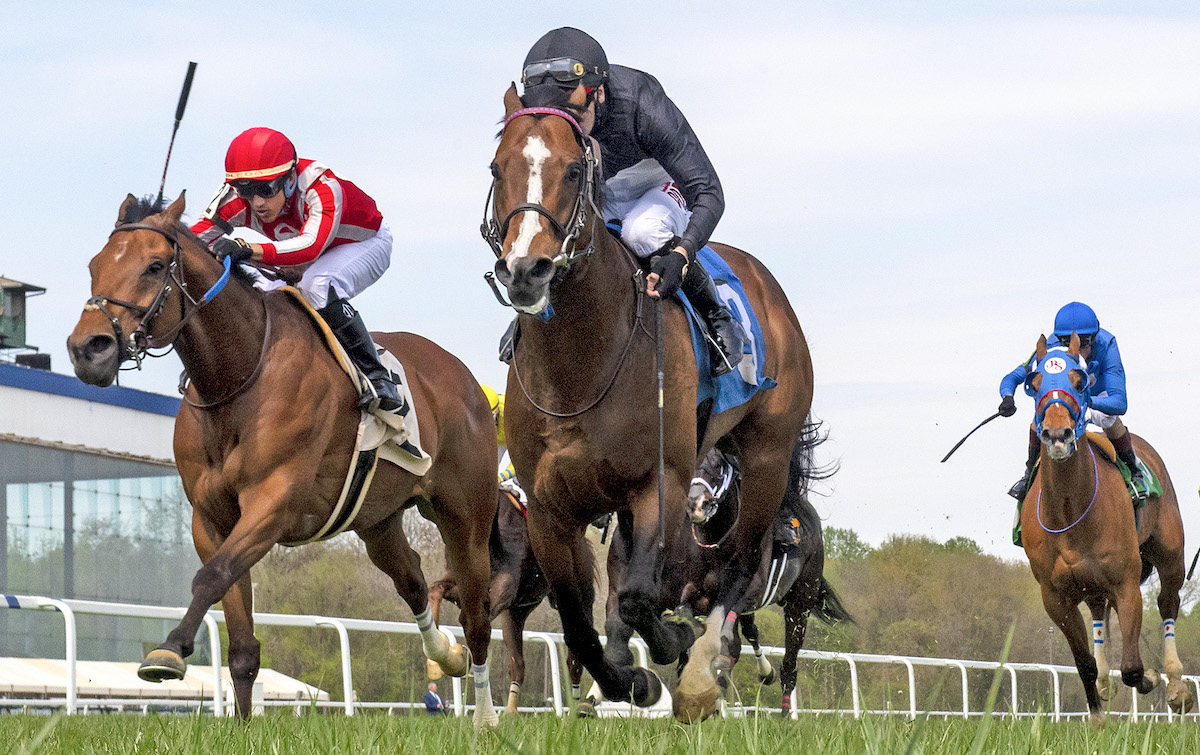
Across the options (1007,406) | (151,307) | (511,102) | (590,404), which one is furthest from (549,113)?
(1007,406)

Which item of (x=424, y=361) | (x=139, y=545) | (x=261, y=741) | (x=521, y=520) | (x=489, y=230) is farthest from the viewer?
(x=139, y=545)

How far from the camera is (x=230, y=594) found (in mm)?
5949

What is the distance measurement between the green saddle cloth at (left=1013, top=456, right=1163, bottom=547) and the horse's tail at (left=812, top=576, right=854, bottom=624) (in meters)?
2.73

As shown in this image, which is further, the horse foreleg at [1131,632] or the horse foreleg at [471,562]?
the horse foreleg at [1131,632]

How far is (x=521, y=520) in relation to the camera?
9.88m

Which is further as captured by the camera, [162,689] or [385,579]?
[385,579]

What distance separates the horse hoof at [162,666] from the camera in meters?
4.32

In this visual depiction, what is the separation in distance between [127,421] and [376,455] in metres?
18.1

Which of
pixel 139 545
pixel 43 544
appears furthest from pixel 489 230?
pixel 139 545

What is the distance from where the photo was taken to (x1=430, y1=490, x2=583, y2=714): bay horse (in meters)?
9.52

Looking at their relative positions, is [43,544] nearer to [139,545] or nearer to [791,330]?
[139,545]

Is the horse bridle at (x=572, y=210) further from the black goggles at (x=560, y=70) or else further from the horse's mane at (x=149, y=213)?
the horse's mane at (x=149, y=213)

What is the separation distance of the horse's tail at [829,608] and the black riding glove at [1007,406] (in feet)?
11.9

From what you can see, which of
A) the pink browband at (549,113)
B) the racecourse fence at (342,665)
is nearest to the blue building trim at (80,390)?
the racecourse fence at (342,665)
